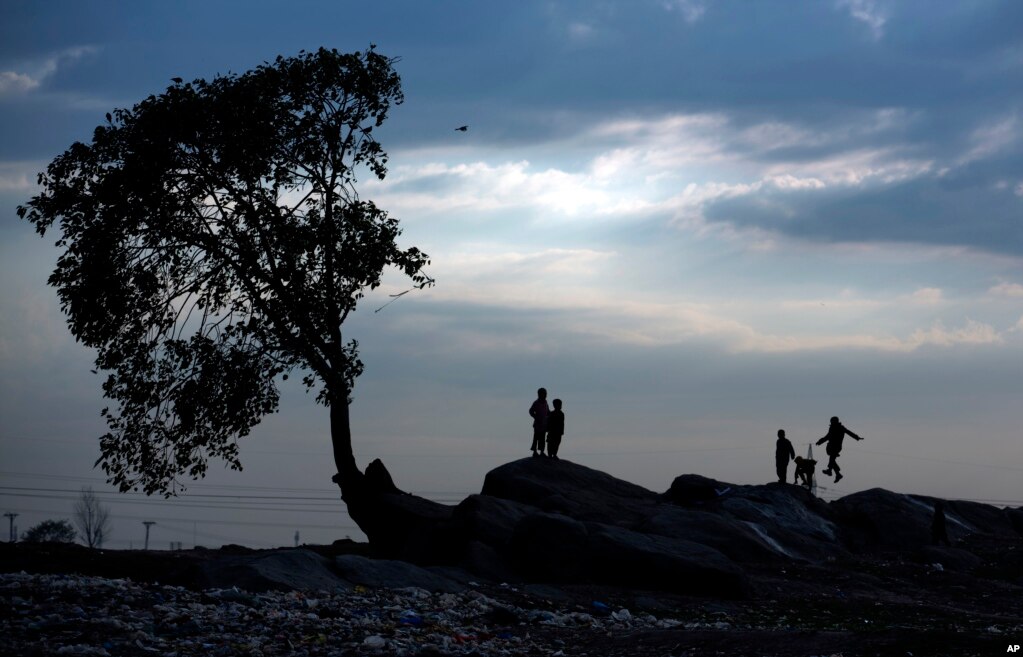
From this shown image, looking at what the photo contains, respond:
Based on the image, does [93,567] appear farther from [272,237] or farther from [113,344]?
[272,237]

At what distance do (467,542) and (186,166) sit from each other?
1212 cm

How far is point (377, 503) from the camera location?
30.6 metres

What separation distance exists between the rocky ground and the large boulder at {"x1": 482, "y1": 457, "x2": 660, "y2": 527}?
5.60 meters

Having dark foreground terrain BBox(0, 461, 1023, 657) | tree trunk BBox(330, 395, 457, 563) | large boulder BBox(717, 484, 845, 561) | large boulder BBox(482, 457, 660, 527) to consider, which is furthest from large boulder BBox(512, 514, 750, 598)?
large boulder BBox(717, 484, 845, 561)

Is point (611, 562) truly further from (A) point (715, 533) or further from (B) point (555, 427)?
(B) point (555, 427)

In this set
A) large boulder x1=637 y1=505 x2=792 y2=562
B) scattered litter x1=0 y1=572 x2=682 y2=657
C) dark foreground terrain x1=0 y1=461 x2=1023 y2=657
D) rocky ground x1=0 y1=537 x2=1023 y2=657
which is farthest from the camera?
large boulder x1=637 y1=505 x2=792 y2=562

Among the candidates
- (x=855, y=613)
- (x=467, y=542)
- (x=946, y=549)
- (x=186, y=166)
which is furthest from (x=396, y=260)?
(x=946, y=549)

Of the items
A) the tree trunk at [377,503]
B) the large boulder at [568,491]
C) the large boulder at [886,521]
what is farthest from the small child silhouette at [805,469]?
the tree trunk at [377,503]

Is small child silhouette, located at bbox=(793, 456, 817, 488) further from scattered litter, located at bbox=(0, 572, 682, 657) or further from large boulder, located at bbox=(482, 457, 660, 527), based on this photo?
scattered litter, located at bbox=(0, 572, 682, 657)

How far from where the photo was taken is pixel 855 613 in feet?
77.5

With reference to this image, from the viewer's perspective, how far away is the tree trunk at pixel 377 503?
2962 cm

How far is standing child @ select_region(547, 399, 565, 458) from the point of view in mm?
33250

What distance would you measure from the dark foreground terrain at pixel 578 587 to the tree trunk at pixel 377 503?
77.2 inches

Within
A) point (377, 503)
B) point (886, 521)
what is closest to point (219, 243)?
point (377, 503)
